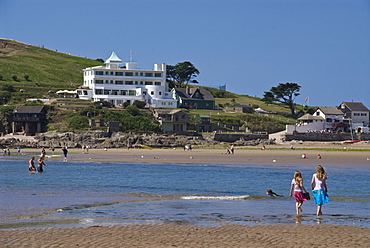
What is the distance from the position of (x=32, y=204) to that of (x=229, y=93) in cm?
10177

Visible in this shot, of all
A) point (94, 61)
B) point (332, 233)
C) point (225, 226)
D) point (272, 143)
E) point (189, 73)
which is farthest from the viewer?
point (94, 61)

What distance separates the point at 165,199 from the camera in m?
19.0

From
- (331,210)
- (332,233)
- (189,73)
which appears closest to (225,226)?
(332,233)

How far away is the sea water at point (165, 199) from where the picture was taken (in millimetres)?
13773

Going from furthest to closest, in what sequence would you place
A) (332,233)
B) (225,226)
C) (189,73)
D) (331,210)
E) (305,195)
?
(189,73) < (331,210) < (305,195) < (225,226) < (332,233)

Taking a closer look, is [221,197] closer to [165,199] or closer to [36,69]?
[165,199]

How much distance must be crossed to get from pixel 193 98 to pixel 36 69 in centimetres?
4051

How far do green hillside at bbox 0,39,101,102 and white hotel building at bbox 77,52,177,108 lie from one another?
29.8 ft

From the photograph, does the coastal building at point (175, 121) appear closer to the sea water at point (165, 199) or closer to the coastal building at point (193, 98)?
the coastal building at point (193, 98)

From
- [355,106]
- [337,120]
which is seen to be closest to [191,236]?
[337,120]

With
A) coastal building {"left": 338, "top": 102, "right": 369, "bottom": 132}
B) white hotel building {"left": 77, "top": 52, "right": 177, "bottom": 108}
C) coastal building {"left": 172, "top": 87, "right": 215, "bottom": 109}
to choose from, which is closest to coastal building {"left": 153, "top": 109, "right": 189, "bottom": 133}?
white hotel building {"left": 77, "top": 52, "right": 177, "bottom": 108}

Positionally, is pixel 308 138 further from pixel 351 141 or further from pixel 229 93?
pixel 229 93

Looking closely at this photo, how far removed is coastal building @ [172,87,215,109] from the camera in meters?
89.7

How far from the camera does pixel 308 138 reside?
71188mm
